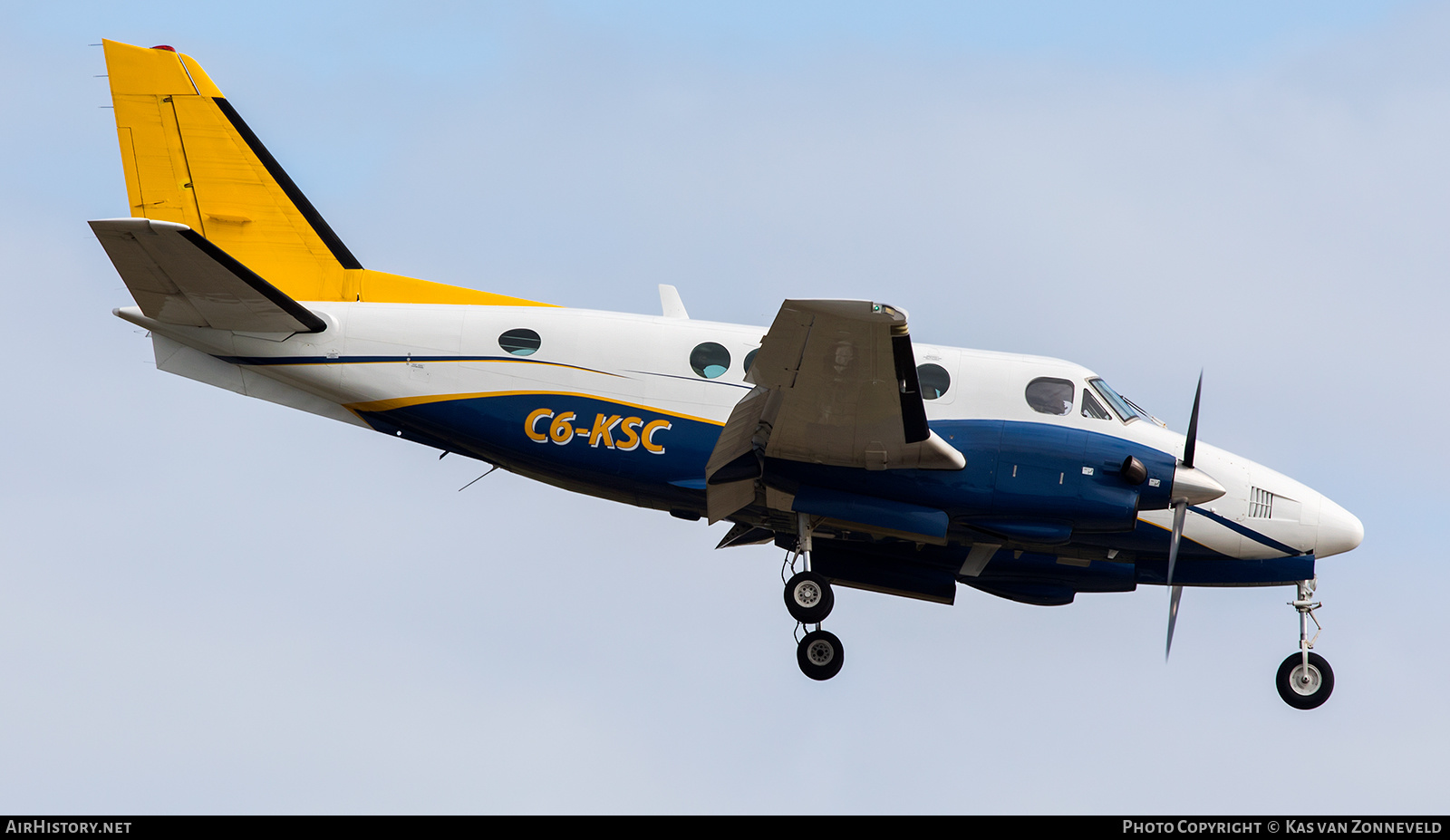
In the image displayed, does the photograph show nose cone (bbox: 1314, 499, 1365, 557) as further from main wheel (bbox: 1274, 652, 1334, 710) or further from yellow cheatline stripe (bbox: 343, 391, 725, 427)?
yellow cheatline stripe (bbox: 343, 391, 725, 427)

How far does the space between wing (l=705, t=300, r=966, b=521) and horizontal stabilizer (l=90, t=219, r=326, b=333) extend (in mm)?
5503

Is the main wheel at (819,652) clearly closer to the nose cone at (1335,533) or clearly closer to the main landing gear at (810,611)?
the main landing gear at (810,611)

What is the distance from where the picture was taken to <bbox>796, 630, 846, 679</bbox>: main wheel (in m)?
17.8

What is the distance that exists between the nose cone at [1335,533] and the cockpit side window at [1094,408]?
3221 mm

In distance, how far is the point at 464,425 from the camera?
18.1 meters

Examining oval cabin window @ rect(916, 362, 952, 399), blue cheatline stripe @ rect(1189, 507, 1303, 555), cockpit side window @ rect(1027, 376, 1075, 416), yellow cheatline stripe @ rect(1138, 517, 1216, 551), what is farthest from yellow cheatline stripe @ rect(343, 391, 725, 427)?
blue cheatline stripe @ rect(1189, 507, 1303, 555)

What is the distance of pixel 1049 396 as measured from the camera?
58.3 ft

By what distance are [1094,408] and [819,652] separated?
175 inches

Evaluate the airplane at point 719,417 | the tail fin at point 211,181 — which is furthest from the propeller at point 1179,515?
the tail fin at point 211,181

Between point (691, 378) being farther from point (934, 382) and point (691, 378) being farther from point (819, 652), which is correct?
point (819, 652)

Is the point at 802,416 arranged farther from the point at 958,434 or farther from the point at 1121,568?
the point at 1121,568

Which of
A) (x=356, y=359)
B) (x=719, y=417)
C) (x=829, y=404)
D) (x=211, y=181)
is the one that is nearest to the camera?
(x=829, y=404)

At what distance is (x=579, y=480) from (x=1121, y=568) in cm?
728

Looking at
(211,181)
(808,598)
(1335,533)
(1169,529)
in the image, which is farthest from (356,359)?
(1335,533)
